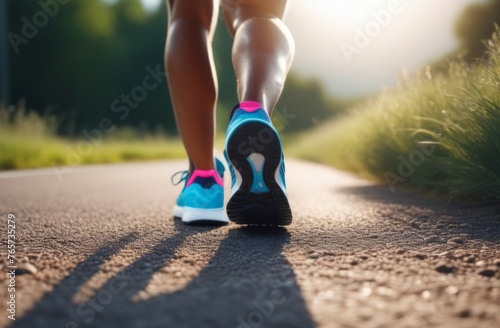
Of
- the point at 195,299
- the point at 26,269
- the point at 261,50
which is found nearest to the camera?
the point at 195,299

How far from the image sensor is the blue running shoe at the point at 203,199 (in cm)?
225

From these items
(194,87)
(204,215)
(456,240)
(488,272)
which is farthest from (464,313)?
(194,87)

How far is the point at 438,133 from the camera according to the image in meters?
2.70

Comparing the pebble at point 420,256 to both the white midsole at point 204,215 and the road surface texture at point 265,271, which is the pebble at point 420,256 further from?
the white midsole at point 204,215

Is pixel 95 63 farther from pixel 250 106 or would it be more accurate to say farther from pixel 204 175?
pixel 250 106

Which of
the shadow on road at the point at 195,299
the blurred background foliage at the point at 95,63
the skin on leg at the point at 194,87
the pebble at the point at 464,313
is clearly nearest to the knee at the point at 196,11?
the skin on leg at the point at 194,87

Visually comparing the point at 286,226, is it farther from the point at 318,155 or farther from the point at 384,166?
the point at 318,155

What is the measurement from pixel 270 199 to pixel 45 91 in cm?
2273

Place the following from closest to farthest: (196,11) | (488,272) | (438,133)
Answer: (488,272), (196,11), (438,133)

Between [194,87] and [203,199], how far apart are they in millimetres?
458

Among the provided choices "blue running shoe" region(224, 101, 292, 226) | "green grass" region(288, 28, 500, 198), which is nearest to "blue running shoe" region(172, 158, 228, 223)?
"blue running shoe" region(224, 101, 292, 226)

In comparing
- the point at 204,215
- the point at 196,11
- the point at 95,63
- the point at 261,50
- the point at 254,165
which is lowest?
the point at 204,215

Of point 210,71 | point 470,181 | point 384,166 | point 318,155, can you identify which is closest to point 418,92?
point 384,166

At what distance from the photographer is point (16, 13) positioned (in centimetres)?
2173
